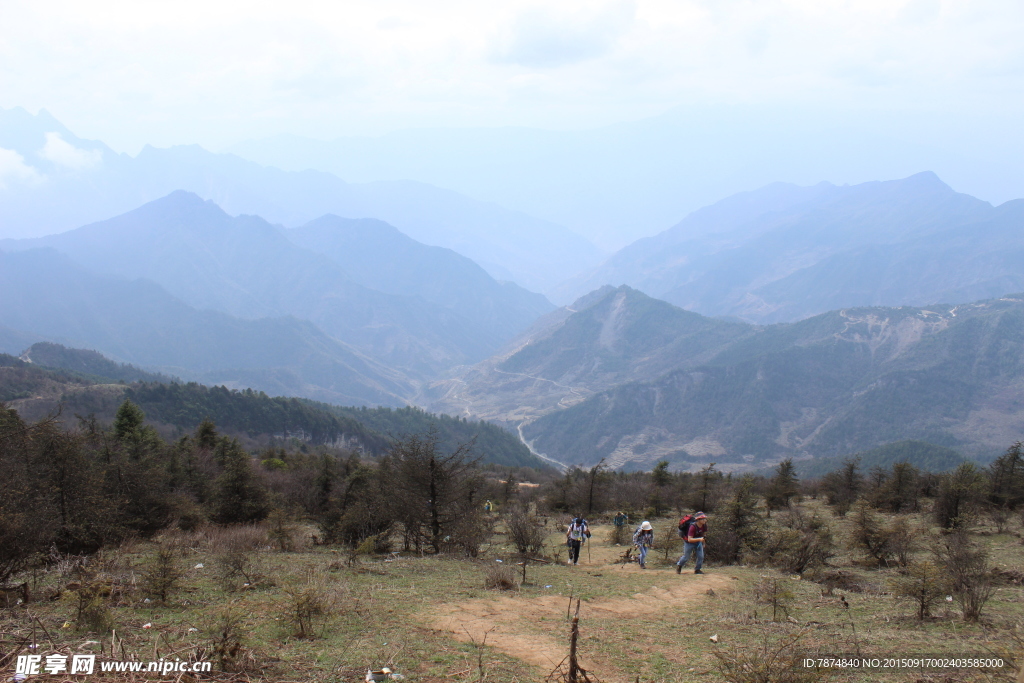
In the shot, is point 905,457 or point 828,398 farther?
point 828,398

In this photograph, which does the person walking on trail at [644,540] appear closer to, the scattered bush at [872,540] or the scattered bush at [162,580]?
the scattered bush at [872,540]

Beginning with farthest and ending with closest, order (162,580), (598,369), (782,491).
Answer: (598,369)
(782,491)
(162,580)

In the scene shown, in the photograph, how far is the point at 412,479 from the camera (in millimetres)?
18297

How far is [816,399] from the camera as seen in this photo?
445ft

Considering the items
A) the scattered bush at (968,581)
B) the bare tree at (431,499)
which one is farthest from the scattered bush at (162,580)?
the scattered bush at (968,581)

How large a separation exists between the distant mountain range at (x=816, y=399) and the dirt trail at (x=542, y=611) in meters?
109

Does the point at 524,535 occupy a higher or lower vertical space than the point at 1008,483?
lower

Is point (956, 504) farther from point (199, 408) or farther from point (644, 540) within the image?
point (199, 408)

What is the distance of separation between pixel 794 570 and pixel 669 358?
172496mm

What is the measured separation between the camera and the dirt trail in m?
8.01

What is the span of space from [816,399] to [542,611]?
5742 inches

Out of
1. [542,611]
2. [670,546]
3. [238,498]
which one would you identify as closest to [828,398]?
[670,546]

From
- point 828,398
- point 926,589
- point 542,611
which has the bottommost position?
point 542,611

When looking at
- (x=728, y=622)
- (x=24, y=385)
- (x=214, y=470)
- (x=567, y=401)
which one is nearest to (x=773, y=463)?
(x=567, y=401)
